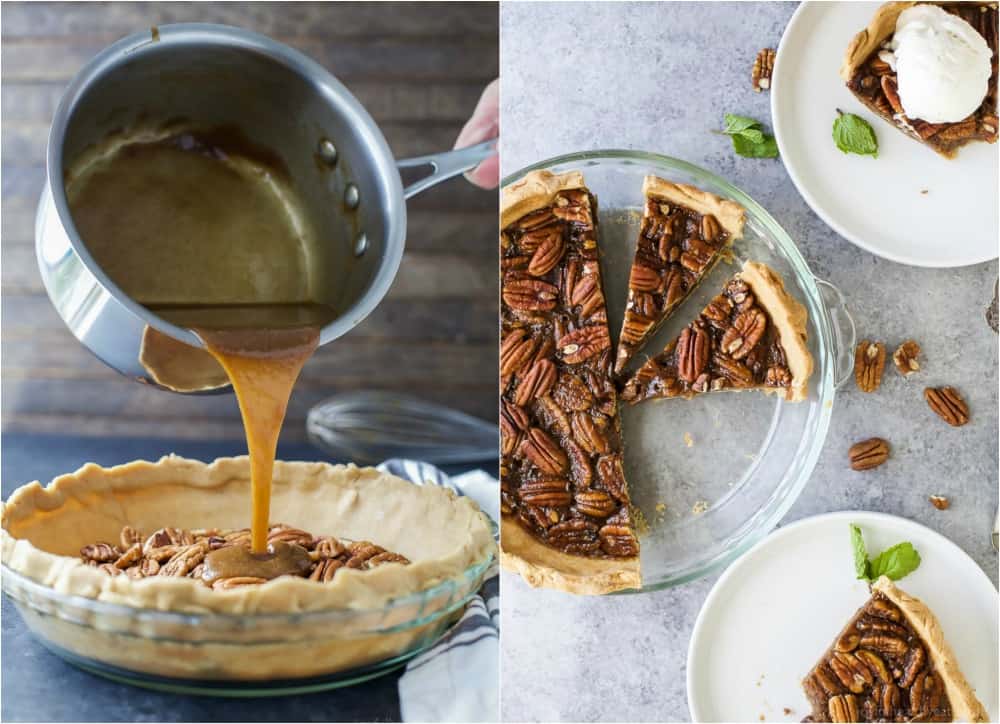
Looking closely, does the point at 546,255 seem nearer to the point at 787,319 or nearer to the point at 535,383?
Result: the point at 535,383

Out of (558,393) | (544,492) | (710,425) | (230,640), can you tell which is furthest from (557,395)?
(230,640)

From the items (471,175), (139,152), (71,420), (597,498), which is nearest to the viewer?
(139,152)

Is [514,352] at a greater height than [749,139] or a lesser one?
Answer: lesser

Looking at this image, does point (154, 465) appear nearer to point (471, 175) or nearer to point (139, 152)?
point (139, 152)

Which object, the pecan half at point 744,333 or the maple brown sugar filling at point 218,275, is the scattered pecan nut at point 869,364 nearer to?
the pecan half at point 744,333

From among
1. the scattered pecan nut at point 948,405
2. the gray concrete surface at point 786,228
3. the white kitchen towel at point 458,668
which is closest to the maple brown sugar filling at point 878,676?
the gray concrete surface at point 786,228

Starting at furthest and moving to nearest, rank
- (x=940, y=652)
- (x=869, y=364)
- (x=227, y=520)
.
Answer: (x=869, y=364), (x=940, y=652), (x=227, y=520)

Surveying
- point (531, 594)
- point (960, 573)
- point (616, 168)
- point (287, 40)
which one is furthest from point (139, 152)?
point (960, 573)
